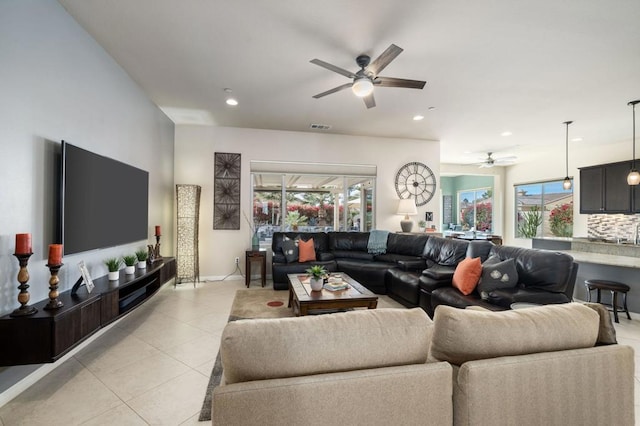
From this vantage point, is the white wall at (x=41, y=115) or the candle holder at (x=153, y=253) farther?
the candle holder at (x=153, y=253)

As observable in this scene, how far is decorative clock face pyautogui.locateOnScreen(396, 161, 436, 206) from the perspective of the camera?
6348mm

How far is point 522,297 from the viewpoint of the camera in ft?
8.84

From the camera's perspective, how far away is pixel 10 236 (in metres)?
1.99

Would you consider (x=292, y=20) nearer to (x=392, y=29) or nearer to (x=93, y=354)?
(x=392, y=29)

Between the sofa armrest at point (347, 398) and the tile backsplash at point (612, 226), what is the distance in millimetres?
7241

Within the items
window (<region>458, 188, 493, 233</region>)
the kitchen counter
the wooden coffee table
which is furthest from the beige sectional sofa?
window (<region>458, 188, 493, 233</region>)

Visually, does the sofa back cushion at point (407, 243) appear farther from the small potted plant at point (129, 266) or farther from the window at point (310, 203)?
the small potted plant at point (129, 266)

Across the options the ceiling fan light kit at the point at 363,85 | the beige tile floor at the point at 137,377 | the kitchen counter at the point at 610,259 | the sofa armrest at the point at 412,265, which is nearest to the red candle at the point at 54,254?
the beige tile floor at the point at 137,377

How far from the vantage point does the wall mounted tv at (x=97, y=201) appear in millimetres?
2426

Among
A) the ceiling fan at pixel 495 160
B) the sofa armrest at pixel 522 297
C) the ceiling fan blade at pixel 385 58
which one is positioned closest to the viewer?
the ceiling fan blade at pixel 385 58

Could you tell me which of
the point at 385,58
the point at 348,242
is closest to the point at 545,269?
the point at 385,58

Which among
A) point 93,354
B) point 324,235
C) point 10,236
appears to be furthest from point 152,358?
point 324,235

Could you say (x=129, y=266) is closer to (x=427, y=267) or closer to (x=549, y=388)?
(x=549, y=388)

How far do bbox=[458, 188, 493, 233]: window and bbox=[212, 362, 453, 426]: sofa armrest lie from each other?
31.8ft
